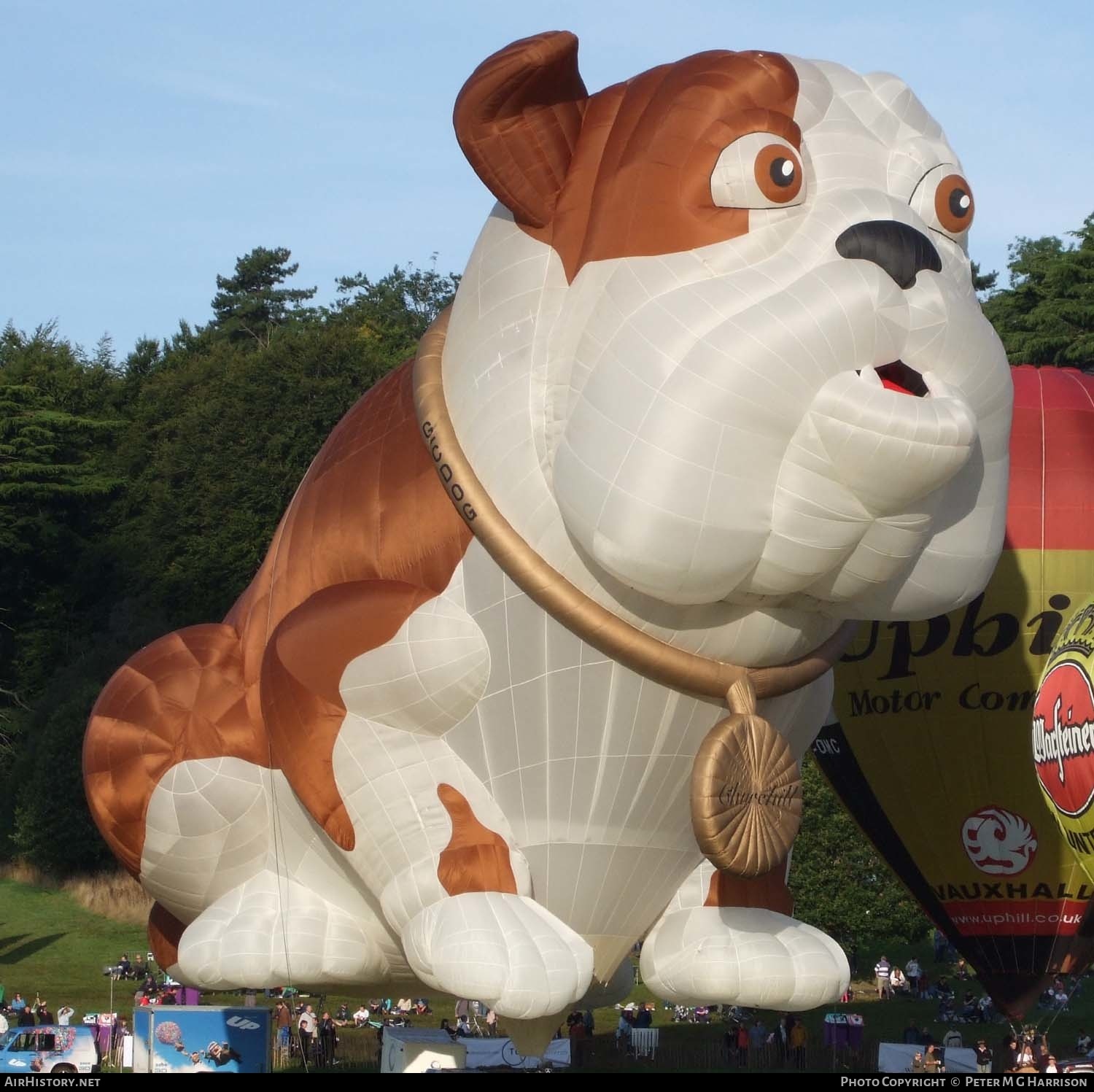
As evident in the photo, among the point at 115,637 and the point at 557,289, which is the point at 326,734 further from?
the point at 115,637

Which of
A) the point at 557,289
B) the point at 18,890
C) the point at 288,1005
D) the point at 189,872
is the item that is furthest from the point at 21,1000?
the point at 557,289

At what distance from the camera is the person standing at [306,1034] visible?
16.7 m

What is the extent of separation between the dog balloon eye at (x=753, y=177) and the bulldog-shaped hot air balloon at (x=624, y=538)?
0.07 ft

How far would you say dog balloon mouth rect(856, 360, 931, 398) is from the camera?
32.0 ft

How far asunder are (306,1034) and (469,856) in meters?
7.78

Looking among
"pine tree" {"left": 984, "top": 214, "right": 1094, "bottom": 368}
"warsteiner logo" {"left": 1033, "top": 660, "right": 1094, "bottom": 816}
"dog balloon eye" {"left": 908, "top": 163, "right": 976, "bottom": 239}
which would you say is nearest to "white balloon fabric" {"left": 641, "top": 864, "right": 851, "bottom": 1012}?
"warsteiner logo" {"left": 1033, "top": 660, "right": 1094, "bottom": 816}

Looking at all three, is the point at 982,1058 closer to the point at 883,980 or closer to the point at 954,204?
the point at 954,204

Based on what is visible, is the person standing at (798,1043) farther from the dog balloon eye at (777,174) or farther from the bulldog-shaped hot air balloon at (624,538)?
the dog balloon eye at (777,174)

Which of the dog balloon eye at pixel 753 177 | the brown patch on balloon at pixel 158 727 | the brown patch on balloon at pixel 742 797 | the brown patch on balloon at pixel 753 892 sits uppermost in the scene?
the dog balloon eye at pixel 753 177

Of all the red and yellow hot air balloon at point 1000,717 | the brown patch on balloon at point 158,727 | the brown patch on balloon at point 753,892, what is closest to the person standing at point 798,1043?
the red and yellow hot air balloon at point 1000,717

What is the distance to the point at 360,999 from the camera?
16312 millimetres

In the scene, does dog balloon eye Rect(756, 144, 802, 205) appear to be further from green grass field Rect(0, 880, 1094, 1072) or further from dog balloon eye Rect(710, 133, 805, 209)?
green grass field Rect(0, 880, 1094, 1072)

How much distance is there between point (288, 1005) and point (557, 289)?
12.4 metres
